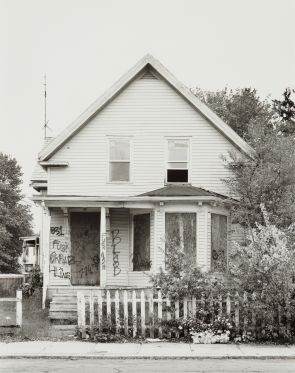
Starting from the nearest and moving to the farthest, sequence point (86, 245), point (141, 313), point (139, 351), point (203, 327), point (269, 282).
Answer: point (139, 351) → point (269, 282) → point (203, 327) → point (141, 313) → point (86, 245)

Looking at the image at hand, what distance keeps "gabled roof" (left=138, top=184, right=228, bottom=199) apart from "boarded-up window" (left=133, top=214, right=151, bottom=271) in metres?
1.04

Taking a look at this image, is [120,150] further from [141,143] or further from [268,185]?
[268,185]

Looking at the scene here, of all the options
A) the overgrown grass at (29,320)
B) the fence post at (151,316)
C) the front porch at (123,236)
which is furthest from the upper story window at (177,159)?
the fence post at (151,316)

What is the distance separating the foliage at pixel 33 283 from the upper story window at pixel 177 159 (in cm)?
698

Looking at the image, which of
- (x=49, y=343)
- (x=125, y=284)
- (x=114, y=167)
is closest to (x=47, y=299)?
(x=125, y=284)

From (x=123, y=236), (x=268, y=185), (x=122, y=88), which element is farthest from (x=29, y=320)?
(x=122, y=88)

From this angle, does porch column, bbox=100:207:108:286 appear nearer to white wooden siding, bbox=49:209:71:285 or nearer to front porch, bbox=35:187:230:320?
front porch, bbox=35:187:230:320

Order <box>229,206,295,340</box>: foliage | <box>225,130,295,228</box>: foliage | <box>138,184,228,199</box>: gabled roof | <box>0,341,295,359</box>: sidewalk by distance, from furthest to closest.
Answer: <box>138,184,228,199</box>: gabled roof
<box>225,130,295,228</box>: foliage
<box>229,206,295,340</box>: foliage
<box>0,341,295,359</box>: sidewalk

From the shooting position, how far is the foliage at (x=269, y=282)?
14336mm

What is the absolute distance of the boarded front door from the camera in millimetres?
22891
